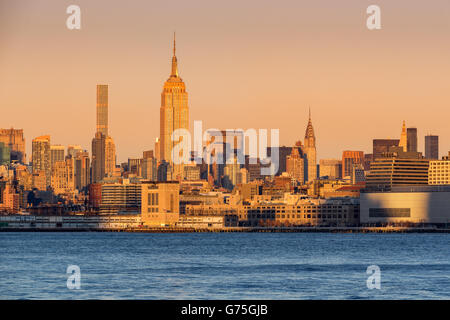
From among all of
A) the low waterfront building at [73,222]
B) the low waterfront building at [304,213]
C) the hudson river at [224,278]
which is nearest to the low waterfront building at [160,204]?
the low waterfront building at [73,222]

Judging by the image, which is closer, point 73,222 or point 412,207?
point 412,207

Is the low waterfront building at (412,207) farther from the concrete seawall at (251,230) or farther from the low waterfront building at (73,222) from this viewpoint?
the low waterfront building at (73,222)

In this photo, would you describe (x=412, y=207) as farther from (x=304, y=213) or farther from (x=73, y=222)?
(x=73, y=222)

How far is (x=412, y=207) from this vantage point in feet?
533

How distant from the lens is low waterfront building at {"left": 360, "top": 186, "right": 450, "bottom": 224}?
16212 cm

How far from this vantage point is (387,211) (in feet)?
540

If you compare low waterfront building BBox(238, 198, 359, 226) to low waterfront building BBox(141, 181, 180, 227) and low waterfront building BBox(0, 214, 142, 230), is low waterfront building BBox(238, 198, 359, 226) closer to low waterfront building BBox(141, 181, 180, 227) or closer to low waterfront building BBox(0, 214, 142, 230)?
low waterfront building BBox(141, 181, 180, 227)

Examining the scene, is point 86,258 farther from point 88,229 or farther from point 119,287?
point 88,229

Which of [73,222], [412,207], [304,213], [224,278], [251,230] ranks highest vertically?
[412,207]

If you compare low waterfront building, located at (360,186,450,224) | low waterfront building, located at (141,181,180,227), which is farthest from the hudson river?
low waterfront building, located at (141,181,180,227)

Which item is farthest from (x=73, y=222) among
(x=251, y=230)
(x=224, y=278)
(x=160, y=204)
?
(x=224, y=278)

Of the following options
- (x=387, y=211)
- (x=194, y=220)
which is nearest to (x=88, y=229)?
(x=194, y=220)
